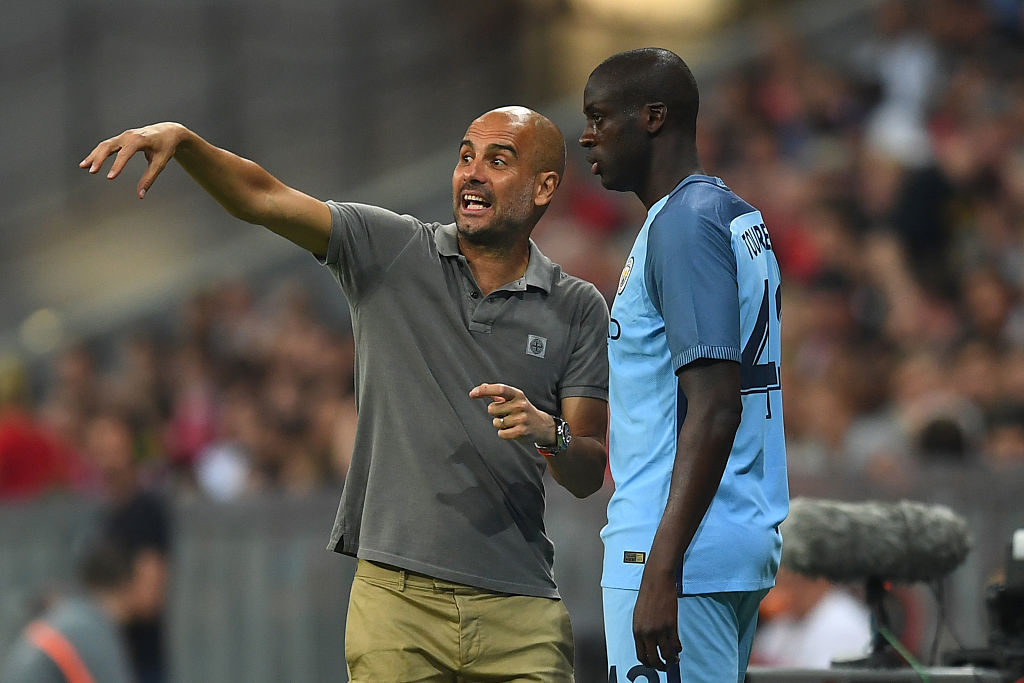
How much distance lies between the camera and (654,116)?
11.9ft

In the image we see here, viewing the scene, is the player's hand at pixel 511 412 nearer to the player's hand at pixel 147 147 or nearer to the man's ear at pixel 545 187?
the man's ear at pixel 545 187

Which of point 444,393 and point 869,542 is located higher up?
point 444,393

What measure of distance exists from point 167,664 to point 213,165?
18.7ft

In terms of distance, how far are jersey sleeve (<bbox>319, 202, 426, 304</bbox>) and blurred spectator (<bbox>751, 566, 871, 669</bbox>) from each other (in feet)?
9.62

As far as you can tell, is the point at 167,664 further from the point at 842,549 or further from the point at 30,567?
the point at 842,549

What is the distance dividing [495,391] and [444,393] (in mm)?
484

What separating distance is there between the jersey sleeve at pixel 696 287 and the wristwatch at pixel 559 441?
1.72 ft

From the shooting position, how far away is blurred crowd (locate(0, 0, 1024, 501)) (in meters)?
8.88

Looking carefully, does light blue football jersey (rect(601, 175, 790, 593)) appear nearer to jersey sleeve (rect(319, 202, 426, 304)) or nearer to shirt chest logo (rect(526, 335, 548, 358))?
shirt chest logo (rect(526, 335, 548, 358))

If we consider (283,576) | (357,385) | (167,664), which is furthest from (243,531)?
(357,385)

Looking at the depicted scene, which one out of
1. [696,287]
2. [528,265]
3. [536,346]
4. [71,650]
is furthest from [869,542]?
[71,650]

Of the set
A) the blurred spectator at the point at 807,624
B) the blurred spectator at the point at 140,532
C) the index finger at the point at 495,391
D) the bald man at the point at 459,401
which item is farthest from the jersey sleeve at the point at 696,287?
the blurred spectator at the point at 140,532

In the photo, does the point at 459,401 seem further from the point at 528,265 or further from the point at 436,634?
the point at 436,634

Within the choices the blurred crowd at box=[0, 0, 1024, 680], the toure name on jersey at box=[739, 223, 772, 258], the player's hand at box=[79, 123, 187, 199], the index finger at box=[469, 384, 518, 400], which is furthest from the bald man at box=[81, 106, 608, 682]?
the blurred crowd at box=[0, 0, 1024, 680]
